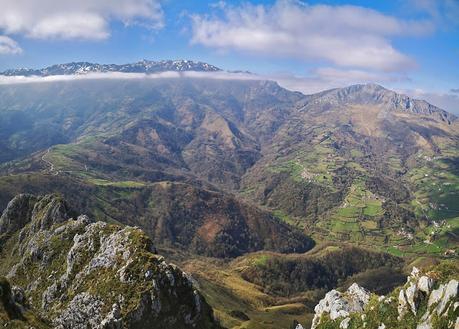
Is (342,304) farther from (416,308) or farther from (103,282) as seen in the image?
(103,282)

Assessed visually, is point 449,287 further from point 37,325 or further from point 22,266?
point 22,266

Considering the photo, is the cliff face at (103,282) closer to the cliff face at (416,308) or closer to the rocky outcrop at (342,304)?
the rocky outcrop at (342,304)

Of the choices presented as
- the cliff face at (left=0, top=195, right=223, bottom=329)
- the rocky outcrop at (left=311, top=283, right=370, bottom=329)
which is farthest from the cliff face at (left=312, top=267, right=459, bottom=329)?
the cliff face at (left=0, top=195, right=223, bottom=329)

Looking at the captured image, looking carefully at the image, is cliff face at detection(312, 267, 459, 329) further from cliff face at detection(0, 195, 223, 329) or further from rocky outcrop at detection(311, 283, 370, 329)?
cliff face at detection(0, 195, 223, 329)

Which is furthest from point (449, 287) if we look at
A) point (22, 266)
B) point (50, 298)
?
point (22, 266)

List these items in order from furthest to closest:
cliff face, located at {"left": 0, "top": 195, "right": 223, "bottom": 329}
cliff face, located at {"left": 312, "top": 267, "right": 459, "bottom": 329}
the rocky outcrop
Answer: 1. cliff face, located at {"left": 0, "top": 195, "right": 223, "bottom": 329}
2. the rocky outcrop
3. cliff face, located at {"left": 312, "top": 267, "right": 459, "bottom": 329}

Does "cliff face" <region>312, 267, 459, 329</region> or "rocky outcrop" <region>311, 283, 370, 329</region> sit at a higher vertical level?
"cliff face" <region>312, 267, 459, 329</region>

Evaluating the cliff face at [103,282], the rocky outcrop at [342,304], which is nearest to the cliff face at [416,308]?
the rocky outcrop at [342,304]

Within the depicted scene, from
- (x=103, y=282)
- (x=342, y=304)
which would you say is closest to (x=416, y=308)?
(x=342, y=304)
